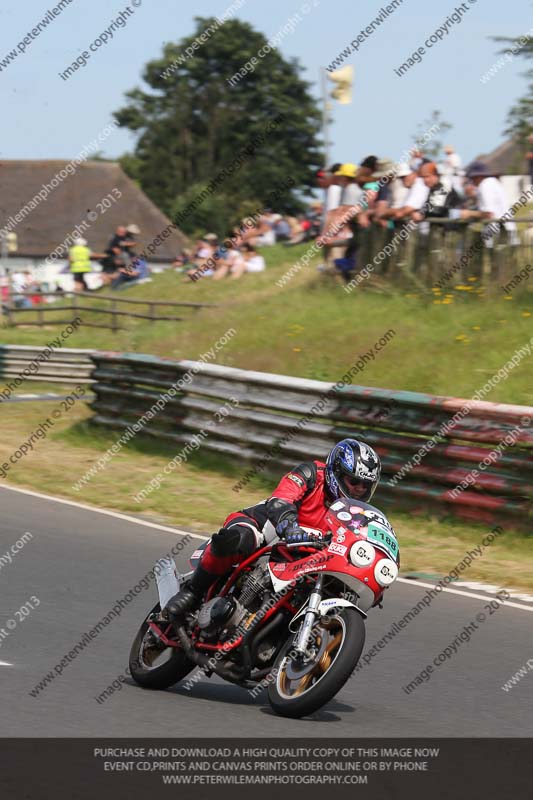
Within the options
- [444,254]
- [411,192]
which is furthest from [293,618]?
[411,192]

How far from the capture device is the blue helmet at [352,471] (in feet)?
20.8

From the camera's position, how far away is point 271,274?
80.9 feet

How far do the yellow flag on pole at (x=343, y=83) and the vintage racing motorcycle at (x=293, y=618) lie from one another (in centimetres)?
1461

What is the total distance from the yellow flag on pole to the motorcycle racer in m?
14.3

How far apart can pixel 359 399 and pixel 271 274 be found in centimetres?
1232

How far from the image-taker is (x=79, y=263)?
29.7m

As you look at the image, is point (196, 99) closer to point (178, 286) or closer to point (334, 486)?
point (178, 286)

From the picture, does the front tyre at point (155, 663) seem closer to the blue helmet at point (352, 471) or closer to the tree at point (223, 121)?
the blue helmet at point (352, 471)

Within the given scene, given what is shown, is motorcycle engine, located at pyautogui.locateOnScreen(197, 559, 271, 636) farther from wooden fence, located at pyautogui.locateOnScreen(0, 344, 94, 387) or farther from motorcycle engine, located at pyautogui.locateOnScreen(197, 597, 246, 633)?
wooden fence, located at pyautogui.locateOnScreen(0, 344, 94, 387)

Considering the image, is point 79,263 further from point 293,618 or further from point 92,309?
point 293,618

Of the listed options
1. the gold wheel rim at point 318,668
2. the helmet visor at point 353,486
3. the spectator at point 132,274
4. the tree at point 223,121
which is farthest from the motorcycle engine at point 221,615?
the tree at point 223,121

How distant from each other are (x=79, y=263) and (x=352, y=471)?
2406cm
